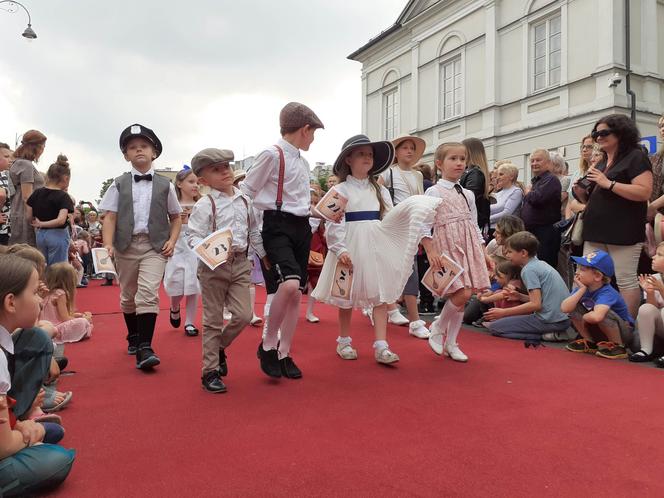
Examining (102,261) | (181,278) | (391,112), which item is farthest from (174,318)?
(391,112)

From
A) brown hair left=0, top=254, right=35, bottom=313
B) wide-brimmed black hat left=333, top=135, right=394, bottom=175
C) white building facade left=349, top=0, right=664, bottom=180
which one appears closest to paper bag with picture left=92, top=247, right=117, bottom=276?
wide-brimmed black hat left=333, top=135, right=394, bottom=175

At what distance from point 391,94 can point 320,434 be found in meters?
23.0

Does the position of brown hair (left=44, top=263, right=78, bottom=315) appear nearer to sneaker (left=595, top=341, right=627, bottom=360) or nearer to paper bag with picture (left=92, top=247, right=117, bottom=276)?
paper bag with picture (left=92, top=247, right=117, bottom=276)

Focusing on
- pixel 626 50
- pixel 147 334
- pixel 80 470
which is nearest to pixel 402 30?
pixel 626 50

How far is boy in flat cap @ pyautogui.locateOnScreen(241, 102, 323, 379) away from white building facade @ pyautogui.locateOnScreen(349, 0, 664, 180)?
43.0 ft

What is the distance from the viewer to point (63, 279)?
454 cm

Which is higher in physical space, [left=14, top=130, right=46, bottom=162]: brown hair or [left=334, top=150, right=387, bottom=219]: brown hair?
[left=14, top=130, right=46, bottom=162]: brown hair

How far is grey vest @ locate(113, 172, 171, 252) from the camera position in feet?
13.4

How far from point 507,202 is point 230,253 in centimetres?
434

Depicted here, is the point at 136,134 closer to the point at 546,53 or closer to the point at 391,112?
the point at 546,53

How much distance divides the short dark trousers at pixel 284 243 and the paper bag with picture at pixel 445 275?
1019 mm

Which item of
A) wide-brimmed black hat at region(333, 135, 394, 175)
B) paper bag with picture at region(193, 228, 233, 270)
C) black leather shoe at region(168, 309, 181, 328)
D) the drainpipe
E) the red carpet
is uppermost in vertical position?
the drainpipe

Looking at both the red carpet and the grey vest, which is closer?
the red carpet

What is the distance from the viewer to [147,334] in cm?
404
